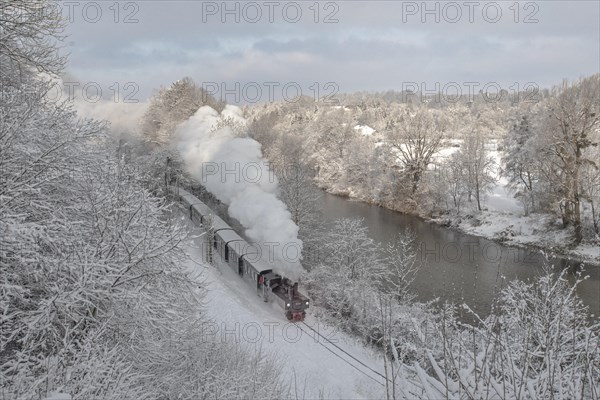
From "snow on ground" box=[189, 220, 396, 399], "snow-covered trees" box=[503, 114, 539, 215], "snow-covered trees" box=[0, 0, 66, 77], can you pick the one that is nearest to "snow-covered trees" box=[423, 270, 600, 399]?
"snow on ground" box=[189, 220, 396, 399]

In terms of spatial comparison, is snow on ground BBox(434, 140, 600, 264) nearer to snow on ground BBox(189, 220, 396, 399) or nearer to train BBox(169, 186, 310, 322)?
train BBox(169, 186, 310, 322)

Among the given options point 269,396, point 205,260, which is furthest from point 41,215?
point 205,260

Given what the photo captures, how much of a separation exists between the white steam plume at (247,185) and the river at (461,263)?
268 inches

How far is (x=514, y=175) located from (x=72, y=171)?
4008 cm

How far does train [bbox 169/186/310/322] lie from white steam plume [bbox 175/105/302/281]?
2.03 feet

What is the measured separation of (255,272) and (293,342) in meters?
4.20

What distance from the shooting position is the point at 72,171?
706 cm

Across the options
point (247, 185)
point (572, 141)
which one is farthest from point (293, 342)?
point (572, 141)

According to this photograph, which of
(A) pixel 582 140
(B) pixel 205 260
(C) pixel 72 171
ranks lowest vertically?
(B) pixel 205 260

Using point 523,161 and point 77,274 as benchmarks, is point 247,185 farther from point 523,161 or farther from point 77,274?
point 523,161

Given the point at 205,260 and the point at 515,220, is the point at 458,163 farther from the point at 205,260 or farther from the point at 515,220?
the point at 205,260

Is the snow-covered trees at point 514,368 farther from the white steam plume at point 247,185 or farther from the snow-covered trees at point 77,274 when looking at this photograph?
the white steam plume at point 247,185

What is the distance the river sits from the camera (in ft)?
68.6

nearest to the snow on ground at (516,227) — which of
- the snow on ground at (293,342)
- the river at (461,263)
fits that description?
the river at (461,263)
